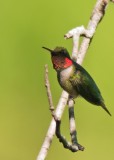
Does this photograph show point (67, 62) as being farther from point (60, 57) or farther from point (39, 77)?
point (39, 77)

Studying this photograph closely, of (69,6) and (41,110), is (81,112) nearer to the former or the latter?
(41,110)

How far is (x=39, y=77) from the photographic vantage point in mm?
5250

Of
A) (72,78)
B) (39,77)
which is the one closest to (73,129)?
(72,78)

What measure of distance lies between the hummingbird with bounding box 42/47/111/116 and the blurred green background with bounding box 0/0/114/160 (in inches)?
56.8

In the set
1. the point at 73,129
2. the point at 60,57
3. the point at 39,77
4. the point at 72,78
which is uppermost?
the point at 60,57

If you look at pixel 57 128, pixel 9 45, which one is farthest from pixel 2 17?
pixel 57 128

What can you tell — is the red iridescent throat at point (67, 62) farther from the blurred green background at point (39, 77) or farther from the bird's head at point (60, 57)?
the blurred green background at point (39, 77)

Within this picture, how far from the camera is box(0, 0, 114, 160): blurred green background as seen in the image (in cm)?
499

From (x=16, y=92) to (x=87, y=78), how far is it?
1904 mm

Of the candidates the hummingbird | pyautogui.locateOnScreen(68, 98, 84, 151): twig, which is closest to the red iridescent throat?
the hummingbird

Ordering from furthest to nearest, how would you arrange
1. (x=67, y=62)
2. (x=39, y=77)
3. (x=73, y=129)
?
(x=39, y=77) < (x=67, y=62) < (x=73, y=129)

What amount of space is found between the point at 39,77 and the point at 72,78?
6.27ft

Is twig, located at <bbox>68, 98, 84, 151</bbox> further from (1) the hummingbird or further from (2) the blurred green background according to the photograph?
(2) the blurred green background

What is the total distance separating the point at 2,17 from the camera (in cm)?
564
